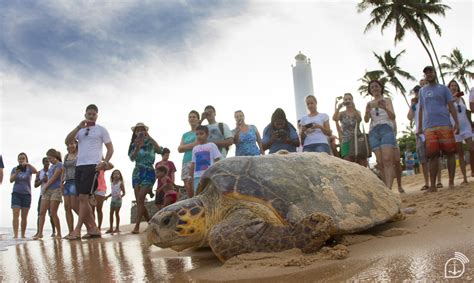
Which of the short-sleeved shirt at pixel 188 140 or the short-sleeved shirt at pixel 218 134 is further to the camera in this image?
the short-sleeved shirt at pixel 188 140

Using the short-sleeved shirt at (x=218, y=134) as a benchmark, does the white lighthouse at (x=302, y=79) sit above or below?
above

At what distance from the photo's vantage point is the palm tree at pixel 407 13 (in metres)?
24.2

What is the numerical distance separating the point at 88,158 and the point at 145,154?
90 cm

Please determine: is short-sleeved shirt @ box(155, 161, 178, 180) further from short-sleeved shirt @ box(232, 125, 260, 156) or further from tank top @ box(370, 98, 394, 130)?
tank top @ box(370, 98, 394, 130)

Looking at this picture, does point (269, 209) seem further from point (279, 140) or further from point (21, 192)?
point (21, 192)

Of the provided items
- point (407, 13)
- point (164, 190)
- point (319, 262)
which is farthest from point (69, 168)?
point (407, 13)

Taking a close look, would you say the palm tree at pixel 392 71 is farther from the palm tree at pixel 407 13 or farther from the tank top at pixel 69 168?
the tank top at pixel 69 168

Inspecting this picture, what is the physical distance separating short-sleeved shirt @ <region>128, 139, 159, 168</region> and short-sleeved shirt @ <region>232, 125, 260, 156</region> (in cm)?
138

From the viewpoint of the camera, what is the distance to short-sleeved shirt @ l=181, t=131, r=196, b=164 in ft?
18.4

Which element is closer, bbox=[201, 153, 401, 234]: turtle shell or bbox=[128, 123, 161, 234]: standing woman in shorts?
bbox=[201, 153, 401, 234]: turtle shell

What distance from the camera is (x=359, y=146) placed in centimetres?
568

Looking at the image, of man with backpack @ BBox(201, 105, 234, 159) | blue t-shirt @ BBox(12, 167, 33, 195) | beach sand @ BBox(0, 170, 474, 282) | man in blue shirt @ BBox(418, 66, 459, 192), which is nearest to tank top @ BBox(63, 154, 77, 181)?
blue t-shirt @ BBox(12, 167, 33, 195)

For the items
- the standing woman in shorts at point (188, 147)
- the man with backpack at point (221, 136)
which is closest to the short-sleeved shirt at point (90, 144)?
the standing woman in shorts at point (188, 147)

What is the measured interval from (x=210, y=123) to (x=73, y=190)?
7.72 ft
